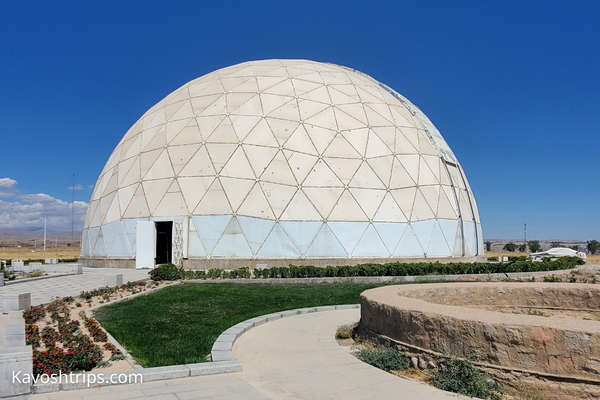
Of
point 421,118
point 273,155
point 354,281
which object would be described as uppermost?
point 421,118

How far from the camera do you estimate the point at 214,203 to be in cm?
2503

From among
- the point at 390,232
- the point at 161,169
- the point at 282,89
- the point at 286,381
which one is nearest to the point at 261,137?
the point at 282,89

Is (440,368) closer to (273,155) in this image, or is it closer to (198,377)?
(198,377)

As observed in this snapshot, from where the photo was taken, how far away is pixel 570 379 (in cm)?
564

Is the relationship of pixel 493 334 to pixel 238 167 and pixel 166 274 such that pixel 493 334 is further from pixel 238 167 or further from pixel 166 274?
pixel 238 167

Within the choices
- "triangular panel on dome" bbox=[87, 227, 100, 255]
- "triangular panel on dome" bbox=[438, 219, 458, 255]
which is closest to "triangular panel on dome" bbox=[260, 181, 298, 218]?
"triangular panel on dome" bbox=[438, 219, 458, 255]

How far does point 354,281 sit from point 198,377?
15.0 metres

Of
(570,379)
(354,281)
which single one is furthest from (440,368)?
(354,281)

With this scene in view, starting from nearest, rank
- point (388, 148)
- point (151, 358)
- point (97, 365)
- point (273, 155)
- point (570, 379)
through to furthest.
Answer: point (570, 379) < point (97, 365) < point (151, 358) < point (273, 155) < point (388, 148)

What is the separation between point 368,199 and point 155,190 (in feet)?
41.3

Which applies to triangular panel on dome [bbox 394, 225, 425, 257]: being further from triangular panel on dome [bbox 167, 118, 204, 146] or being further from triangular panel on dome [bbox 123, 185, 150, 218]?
triangular panel on dome [bbox 123, 185, 150, 218]

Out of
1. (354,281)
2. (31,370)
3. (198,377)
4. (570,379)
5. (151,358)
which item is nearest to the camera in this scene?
(570,379)

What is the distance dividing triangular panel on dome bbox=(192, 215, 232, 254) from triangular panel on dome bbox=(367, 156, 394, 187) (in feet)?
30.4

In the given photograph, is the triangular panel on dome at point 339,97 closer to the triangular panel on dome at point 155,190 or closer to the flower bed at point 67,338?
the triangular panel on dome at point 155,190
